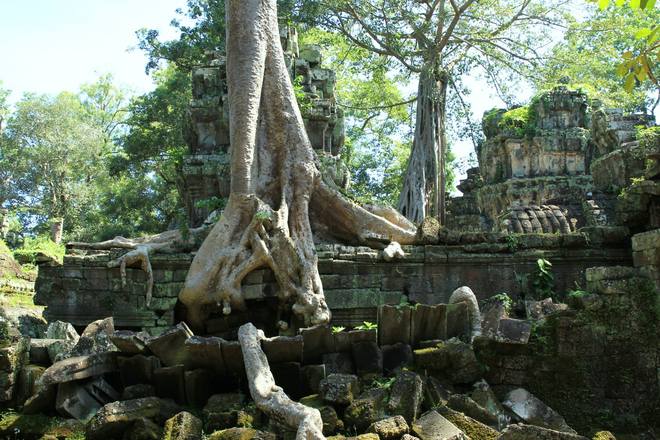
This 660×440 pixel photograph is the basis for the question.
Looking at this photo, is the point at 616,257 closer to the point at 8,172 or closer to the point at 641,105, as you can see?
the point at 641,105

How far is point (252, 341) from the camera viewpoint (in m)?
4.12

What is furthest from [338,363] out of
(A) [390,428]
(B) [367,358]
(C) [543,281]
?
(C) [543,281]

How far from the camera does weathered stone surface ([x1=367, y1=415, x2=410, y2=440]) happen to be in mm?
3548

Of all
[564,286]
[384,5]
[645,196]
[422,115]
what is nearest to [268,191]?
[564,286]

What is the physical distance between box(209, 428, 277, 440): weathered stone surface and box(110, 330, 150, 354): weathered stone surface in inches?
37.2

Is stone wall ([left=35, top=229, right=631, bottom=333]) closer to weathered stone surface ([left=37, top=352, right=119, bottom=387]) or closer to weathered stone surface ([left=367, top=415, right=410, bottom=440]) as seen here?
weathered stone surface ([left=37, top=352, right=119, bottom=387])

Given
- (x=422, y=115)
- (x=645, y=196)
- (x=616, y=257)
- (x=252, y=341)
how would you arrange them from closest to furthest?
(x=252, y=341), (x=645, y=196), (x=616, y=257), (x=422, y=115)

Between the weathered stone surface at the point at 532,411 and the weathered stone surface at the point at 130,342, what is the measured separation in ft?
7.52

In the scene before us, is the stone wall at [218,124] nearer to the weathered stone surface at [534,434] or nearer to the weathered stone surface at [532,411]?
the weathered stone surface at [532,411]

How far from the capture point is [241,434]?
3600 millimetres

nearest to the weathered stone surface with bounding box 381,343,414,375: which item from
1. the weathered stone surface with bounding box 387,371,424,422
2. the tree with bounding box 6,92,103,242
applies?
the weathered stone surface with bounding box 387,371,424,422

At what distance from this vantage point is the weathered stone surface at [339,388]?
383 cm

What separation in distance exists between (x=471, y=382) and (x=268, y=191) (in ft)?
11.5

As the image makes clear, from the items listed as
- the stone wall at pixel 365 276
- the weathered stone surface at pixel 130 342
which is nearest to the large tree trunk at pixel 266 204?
the stone wall at pixel 365 276
